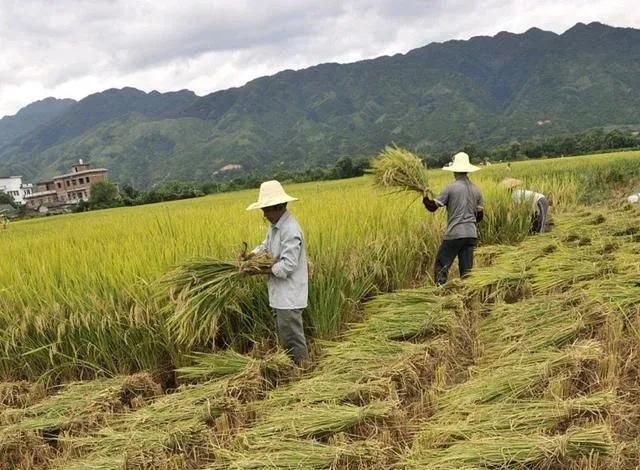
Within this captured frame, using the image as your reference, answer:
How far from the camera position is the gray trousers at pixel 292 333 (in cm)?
281

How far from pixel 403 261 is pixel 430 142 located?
6755cm

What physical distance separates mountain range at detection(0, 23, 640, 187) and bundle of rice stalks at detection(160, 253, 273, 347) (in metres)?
57.2

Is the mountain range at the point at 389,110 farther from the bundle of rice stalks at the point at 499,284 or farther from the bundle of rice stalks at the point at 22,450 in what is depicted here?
the bundle of rice stalks at the point at 22,450

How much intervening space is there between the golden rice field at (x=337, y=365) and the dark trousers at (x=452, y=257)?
18 cm

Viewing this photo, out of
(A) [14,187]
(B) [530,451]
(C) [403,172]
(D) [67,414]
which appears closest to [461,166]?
(C) [403,172]

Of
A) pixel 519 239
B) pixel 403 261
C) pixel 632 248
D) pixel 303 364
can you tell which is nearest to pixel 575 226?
pixel 519 239

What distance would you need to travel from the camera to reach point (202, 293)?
9.13ft

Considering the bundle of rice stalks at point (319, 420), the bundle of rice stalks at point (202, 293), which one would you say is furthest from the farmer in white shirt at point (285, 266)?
the bundle of rice stalks at point (319, 420)

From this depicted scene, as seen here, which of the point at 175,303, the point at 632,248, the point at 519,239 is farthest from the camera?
the point at 519,239

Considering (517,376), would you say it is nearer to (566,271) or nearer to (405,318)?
(405,318)

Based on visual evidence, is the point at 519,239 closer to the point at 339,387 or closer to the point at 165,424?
the point at 339,387

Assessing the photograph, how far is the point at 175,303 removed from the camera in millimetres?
2822

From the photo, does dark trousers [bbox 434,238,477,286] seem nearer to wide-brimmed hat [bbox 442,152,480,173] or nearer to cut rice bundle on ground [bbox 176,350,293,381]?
wide-brimmed hat [bbox 442,152,480,173]

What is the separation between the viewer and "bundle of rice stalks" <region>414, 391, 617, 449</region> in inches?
73.0
